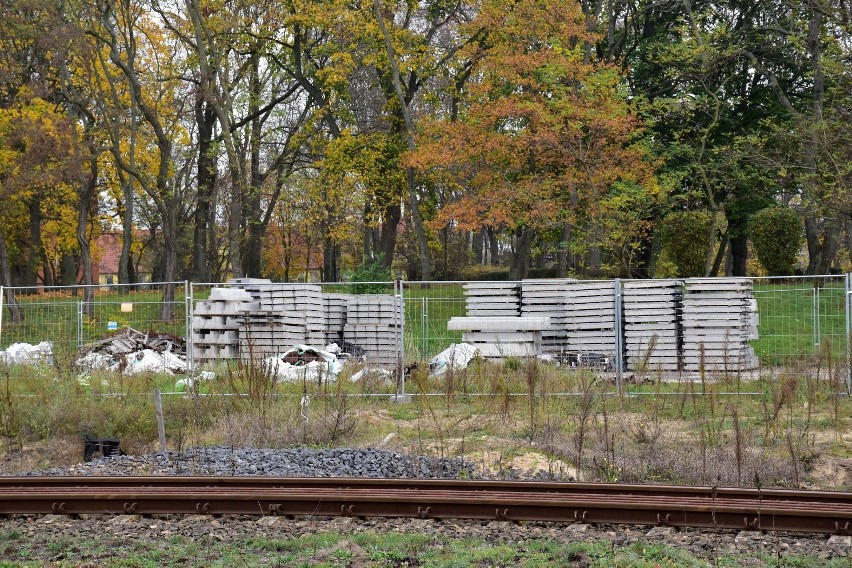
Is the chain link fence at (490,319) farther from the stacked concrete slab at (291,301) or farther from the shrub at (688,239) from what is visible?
the shrub at (688,239)

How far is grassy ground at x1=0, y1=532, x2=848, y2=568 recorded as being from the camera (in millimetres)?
Result: 6953

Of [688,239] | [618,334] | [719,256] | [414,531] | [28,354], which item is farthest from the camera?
[719,256]

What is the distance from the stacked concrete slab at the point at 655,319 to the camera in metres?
18.2

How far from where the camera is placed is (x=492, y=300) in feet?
63.7

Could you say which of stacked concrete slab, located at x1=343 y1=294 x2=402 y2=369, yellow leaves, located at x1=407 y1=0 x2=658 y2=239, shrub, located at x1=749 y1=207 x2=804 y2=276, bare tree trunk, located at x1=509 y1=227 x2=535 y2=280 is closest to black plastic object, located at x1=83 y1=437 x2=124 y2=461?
stacked concrete slab, located at x1=343 y1=294 x2=402 y2=369

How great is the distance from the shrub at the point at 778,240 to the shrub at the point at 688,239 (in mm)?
1788

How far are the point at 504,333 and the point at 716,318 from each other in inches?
152

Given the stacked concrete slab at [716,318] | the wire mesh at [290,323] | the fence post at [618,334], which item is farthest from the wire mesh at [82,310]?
the stacked concrete slab at [716,318]

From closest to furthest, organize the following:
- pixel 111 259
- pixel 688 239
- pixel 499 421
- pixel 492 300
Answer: pixel 499 421 < pixel 492 300 < pixel 688 239 < pixel 111 259

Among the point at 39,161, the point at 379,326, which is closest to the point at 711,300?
the point at 379,326

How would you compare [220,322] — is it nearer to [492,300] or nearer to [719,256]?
[492,300]

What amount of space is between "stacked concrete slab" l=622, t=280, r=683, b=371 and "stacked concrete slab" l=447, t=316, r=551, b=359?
156cm

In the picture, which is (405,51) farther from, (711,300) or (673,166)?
(711,300)

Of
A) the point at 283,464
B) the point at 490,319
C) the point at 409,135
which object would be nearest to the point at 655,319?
the point at 490,319
